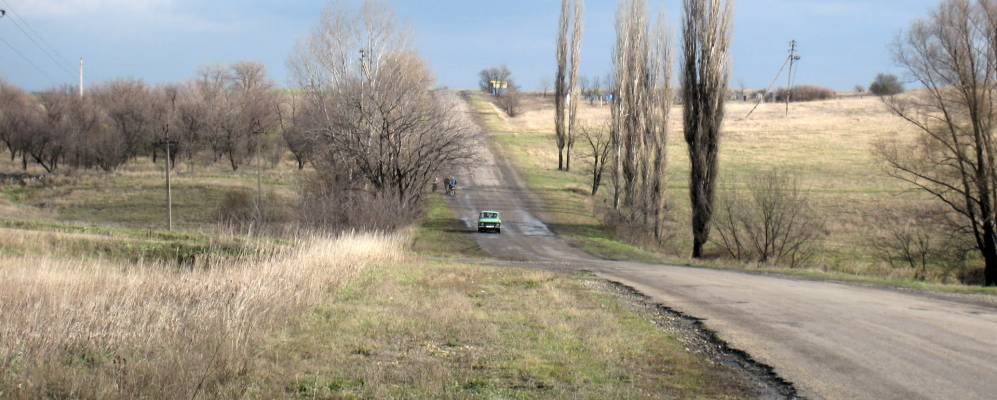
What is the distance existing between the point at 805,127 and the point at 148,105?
79180 mm

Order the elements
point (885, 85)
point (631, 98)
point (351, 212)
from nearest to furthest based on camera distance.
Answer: point (351, 212) → point (631, 98) → point (885, 85)

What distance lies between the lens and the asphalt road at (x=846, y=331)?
27.7ft

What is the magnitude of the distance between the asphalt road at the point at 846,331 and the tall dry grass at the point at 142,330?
19.1 feet

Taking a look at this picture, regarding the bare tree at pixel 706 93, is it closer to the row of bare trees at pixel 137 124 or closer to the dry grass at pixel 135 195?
the dry grass at pixel 135 195

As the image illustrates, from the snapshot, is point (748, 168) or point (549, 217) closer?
point (549, 217)

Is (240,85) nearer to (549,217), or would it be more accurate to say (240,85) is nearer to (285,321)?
(549,217)

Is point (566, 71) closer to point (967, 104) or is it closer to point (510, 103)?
point (967, 104)

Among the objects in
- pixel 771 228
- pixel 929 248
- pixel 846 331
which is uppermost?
pixel 846 331

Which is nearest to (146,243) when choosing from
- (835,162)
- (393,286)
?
(393,286)

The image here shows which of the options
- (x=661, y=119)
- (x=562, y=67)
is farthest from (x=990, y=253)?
(x=562, y=67)

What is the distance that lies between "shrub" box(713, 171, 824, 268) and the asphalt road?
1318cm

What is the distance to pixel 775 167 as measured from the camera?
43.6m

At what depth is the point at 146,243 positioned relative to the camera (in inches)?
1255

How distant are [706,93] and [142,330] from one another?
1232 inches
